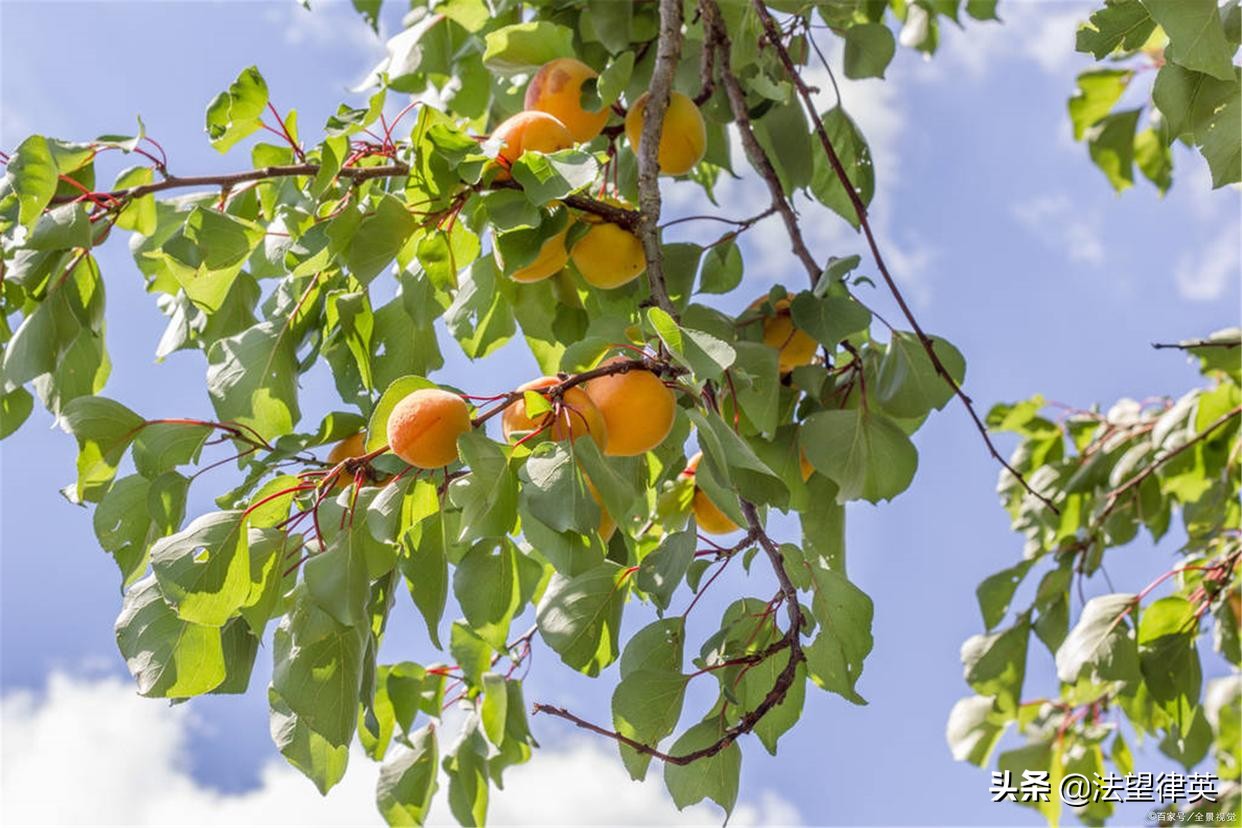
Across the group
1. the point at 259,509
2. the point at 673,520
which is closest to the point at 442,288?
the point at 259,509

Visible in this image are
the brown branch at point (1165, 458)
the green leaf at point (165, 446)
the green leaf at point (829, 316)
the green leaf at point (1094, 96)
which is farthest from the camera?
the green leaf at point (1094, 96)

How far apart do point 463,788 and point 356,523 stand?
0.55 meters

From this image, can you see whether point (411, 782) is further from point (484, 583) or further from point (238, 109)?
point (238, 109)

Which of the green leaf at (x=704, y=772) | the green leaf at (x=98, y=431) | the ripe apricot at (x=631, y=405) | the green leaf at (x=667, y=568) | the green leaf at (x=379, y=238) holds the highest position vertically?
the green leaf at (x=379, y=238)

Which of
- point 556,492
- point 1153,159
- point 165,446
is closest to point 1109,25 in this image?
point 556,492

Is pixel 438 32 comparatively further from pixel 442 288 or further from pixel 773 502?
pixel 773 502

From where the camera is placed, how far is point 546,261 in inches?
39.4

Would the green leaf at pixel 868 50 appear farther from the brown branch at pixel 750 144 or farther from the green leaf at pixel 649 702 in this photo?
the green leaf at pixel 649 702

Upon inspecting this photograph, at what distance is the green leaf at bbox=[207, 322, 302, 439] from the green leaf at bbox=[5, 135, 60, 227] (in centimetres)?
18

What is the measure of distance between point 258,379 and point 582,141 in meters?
0.38

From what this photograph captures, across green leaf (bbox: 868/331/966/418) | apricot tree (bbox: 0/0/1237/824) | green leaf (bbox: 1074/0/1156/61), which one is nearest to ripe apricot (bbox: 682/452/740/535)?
apricot tree (bbox: 0/0/1237/824)

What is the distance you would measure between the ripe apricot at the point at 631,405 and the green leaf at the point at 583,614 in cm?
13

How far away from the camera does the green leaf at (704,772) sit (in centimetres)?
91

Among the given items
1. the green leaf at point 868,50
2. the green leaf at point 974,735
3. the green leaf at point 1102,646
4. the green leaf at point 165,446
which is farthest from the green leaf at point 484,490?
the green leaf at point 974,735
